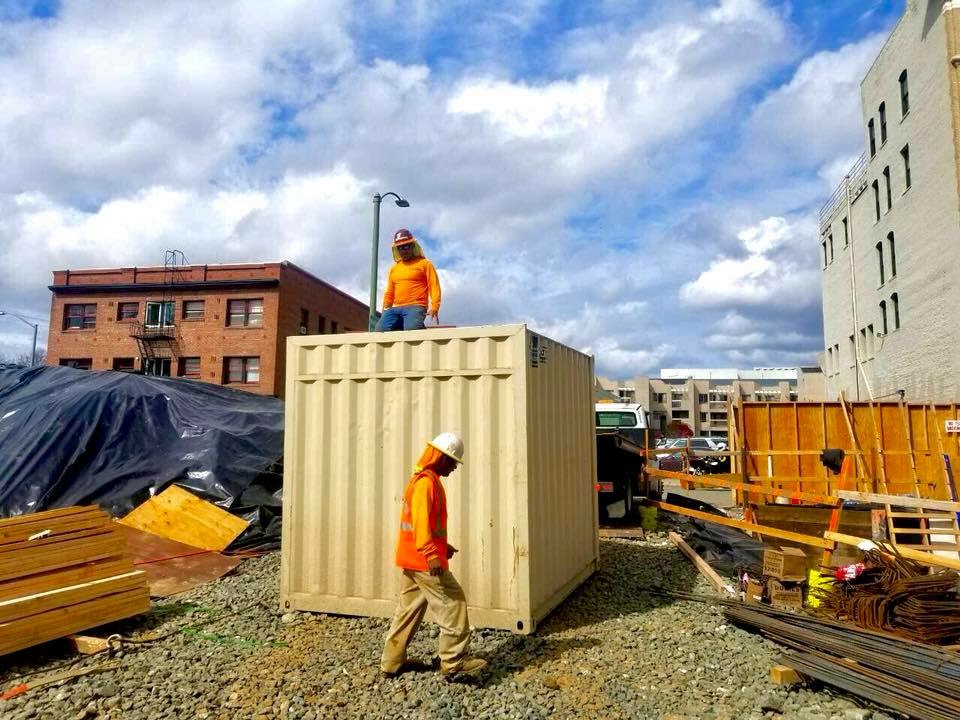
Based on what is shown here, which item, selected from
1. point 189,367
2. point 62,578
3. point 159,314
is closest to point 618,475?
point 62,578

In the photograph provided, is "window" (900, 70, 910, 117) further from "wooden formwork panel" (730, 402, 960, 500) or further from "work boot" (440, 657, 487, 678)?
"work boot" (440, 657, 487, 678)

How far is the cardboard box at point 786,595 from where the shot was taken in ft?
21.7

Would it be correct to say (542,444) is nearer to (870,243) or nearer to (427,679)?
(427,679)

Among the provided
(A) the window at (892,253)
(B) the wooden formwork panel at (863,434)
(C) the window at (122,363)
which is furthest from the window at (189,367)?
(A) the window at (892,253)

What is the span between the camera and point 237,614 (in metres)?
6.62

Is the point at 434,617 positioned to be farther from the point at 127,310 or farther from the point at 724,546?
the point at 127,310

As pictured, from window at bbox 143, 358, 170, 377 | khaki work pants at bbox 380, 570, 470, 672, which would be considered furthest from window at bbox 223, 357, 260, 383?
khaki work pants at bbox 380, 570, 470, 672

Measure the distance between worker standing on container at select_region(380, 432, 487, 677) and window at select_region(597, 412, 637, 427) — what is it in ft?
38.7

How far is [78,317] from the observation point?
41.3 m

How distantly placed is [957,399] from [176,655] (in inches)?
799

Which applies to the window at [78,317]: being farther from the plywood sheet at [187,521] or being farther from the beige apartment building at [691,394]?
the beige apartment building at [691,394]

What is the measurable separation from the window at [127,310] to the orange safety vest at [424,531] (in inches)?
1606

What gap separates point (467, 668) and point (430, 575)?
778 millimetres

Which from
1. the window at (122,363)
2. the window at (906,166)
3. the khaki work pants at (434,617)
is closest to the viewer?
the khaki work pants at (434,617)
